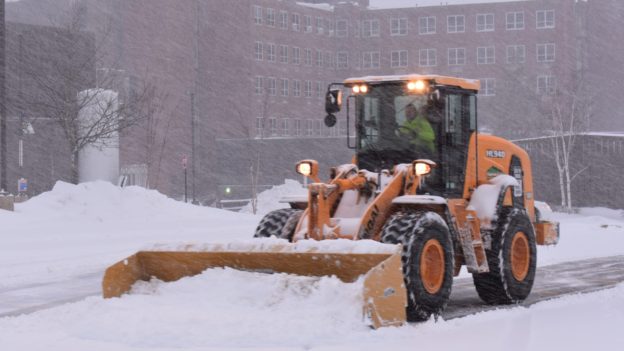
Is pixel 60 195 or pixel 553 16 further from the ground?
pixel 553 16

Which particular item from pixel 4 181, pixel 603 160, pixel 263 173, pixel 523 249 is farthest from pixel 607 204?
pixel 523 249

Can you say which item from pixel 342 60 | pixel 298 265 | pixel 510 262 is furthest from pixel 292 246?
pixel 342 60

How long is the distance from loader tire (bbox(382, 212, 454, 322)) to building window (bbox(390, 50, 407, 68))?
6998 cm

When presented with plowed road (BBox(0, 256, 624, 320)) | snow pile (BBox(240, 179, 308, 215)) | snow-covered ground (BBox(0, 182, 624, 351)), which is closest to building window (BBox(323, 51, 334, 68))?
snow pile (BBox(240, 179, 308, 215))

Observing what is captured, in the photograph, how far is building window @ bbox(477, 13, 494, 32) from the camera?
257 feet

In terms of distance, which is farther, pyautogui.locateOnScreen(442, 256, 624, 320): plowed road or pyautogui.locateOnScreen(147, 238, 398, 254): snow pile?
pyautogui.locateOnScreen(442, 256, 624, 320): plowed road

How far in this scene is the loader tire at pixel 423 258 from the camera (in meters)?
10.0

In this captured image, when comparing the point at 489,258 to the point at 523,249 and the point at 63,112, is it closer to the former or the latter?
the point at 523,249

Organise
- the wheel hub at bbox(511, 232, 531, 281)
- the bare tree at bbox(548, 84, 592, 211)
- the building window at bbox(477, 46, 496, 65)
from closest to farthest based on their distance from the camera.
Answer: the wheel hub at bbox(511, 232, 531, 281) → the bare tree at bbox(548, 84, 592, 211) → the building window at bbox(477, 46, 496, 65)

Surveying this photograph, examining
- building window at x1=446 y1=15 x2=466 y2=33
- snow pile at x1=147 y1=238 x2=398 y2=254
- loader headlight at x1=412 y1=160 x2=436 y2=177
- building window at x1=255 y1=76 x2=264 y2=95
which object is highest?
building window at x1=446 y1=15 x2=466 y2=33

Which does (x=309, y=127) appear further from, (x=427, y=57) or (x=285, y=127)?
(x=427, y=57)

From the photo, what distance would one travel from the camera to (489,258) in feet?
40.7

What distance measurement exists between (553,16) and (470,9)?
6.62 m

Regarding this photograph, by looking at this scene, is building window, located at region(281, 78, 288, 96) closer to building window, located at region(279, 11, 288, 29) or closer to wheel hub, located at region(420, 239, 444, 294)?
building window, located at region(279, 11, 288, 29)
